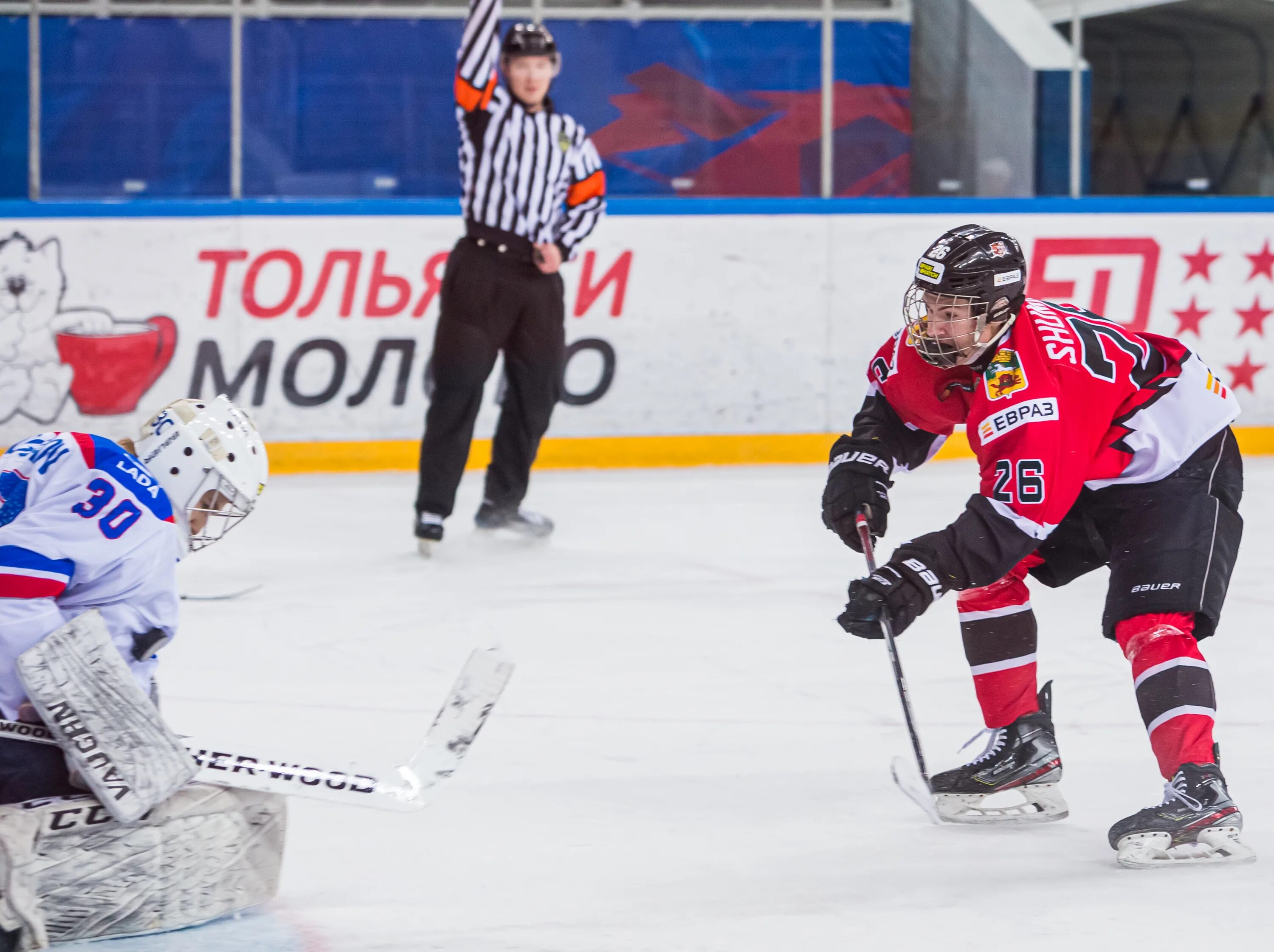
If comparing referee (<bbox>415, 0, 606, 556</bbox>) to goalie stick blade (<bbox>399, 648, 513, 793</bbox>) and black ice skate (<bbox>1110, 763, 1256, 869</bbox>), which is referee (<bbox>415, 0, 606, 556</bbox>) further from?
black ice skate (<bbox>1110, 763, 1256, 869</bbox>)

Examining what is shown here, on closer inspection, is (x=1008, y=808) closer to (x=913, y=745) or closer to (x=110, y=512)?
(x=913, y=745)

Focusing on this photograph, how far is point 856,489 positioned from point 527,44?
318 centimetres

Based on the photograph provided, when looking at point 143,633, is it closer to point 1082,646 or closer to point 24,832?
point 24,832

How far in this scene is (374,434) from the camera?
737cm

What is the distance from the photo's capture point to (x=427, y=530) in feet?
17.8

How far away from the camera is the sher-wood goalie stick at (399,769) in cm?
233

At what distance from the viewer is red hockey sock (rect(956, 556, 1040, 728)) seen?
2889mm

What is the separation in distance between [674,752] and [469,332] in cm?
265

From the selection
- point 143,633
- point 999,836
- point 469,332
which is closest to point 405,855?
point 143,633

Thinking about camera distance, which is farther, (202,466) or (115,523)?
(202,466)

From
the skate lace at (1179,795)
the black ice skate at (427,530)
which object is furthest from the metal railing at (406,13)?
the skate lace at (1179,795)

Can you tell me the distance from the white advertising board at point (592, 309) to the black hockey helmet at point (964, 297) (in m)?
4.84

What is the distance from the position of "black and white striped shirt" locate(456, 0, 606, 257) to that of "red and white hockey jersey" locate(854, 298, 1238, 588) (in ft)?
9.63

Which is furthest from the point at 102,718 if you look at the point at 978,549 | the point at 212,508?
the point at 978,549
